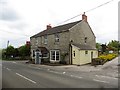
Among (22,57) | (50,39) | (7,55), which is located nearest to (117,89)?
(50,39)

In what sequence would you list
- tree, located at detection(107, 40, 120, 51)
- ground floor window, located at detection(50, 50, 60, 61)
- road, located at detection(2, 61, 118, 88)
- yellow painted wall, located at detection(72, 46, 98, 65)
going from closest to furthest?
Answer: road, located at detection(2, 61, 118, 88), yellow painted wall, located at detection(72, 46, 98, 65), ground floor window, located at detection(50, 50, 60, 61), tree, located at detection(107, 40, 120, 51)

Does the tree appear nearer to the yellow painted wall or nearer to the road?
the yellow painted wall

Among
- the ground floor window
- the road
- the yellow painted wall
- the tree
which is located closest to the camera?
the road

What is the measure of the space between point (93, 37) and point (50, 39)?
8307mm

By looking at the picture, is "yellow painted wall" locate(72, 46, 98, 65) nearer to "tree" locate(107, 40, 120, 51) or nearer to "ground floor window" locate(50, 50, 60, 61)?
"ground floor window" locate(50, 50, 60, 61)

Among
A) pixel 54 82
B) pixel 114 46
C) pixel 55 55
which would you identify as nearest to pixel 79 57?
pixel 55 55

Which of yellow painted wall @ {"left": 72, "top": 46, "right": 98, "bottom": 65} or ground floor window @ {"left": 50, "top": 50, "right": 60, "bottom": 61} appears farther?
ground floor window @ {"left": 50, "top": 50, "right": 60, "bottom": 61}

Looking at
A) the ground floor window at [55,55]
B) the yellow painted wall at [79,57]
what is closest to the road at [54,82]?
the yellow painted wall at [79,57]

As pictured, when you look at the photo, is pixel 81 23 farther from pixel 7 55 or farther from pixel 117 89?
pixel 7 55

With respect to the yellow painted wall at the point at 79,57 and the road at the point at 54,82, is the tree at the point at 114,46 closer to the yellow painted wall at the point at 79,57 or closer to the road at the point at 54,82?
the yellow painted wall at the point at 79,57

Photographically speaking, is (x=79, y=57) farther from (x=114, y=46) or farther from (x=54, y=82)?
(x=114, y=46)

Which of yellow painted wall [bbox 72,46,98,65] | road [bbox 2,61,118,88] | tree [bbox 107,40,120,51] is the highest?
tree [bbox 107,40,120,51]

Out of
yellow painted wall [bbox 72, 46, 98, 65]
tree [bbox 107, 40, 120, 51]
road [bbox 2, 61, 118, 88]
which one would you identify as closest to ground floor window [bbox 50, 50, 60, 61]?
yellow painted wall [bbox 72, 46, 98, 65]

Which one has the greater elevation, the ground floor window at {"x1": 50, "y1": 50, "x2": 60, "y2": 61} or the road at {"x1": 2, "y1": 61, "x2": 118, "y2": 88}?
the ground floor window at {"x1": 50, "y1": 50, "x2": 60, "y2": 61}
